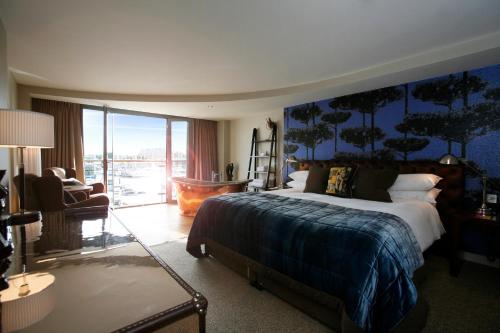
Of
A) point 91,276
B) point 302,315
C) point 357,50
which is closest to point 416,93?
point 357,50

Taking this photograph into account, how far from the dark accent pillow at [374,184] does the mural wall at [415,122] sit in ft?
2.14

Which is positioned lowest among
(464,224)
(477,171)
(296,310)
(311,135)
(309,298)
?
(296,310)

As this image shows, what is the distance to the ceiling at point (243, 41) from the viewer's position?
1910 millimetres

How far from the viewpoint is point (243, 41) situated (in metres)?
2.44

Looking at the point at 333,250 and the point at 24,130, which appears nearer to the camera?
the point at 24,130

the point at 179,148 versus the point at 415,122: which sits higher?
the point at 415,122

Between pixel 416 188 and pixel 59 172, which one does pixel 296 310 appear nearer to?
pixel 416 188

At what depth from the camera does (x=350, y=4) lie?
6.06ft

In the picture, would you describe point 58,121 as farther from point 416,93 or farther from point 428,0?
point 416,93

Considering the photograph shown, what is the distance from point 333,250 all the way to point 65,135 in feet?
16.8

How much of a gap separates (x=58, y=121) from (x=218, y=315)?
467cm

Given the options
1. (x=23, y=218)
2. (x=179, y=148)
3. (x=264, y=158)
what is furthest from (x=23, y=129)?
(x=179, y=148)

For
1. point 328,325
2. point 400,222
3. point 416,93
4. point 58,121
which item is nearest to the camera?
point 328,325

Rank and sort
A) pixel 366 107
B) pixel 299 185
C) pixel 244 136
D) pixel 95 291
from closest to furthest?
pixel 95 291
pixel 366 107
pixel 299 185
pixel 244 136
